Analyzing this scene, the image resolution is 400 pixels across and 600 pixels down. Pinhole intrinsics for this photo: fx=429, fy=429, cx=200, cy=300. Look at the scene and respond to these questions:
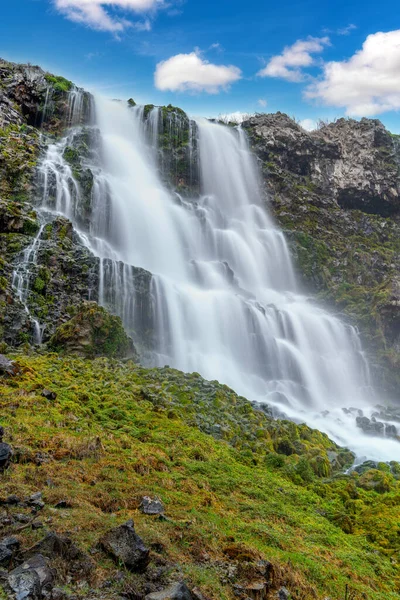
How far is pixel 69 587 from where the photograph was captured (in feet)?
14.6

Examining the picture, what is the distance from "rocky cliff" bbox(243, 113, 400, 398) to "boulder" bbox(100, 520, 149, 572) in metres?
33.0

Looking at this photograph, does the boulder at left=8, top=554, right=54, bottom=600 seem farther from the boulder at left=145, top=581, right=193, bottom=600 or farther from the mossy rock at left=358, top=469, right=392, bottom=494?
the mossy rock at left=358, top=469, right=392, bottom=494

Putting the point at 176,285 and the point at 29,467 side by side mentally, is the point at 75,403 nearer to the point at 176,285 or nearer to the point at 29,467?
the point at 29,467

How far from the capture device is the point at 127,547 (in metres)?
5.13

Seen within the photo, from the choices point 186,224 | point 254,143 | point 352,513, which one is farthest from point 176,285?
point 254,143

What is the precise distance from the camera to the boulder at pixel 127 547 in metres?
4.99

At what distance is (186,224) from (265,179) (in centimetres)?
1448

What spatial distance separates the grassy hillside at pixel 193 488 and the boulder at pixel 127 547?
0.12m

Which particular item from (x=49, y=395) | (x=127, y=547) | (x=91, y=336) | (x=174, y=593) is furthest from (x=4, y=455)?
(x=91, y=336)

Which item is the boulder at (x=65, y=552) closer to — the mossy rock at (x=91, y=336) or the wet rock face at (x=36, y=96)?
the mossy rock at (x=91, y=336)

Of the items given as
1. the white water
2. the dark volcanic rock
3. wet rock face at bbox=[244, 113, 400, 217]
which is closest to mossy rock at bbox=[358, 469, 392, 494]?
the white water

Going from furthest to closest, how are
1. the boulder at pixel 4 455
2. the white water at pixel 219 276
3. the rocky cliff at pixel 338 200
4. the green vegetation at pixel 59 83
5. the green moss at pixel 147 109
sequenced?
the green moss at pixel 147 109 → the green vegetation at pixel 59 83 → the rocky cliff at pixel 338 200 → the white water at pixel 219 276 → the boulder at pixel 4 455

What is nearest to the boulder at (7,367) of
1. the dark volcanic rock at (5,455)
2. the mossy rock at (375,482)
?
the dark volcanic rock at (5,455)

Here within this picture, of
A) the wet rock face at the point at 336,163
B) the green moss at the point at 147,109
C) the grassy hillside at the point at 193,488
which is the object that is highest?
the green moss at the point at 147,109
